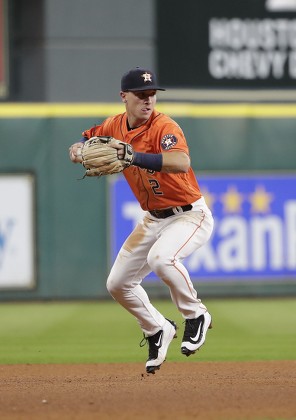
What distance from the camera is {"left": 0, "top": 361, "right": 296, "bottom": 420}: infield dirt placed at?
5.09m

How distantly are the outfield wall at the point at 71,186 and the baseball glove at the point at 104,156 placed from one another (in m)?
6.25

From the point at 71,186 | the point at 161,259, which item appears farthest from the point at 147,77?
the point at 71,186

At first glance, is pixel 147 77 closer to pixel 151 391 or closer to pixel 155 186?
pixel 155 186

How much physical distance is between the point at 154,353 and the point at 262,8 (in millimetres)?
6860

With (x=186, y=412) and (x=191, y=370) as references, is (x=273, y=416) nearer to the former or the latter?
(x=186, y=412)

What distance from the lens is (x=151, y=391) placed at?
5.86 meters

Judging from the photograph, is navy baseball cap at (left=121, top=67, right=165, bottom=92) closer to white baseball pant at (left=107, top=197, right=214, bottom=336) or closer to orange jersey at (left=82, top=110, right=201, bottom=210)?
orange jersey at (left=82, top=110, right=201, bottom=210)

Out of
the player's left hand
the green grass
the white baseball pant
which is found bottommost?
the green grass

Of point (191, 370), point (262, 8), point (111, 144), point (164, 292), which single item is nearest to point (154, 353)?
point (191, 370)

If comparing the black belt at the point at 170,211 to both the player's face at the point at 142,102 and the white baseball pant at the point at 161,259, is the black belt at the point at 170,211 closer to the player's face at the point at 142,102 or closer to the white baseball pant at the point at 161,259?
the white baseball pant at the point at 161,259

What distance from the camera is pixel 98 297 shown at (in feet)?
41.3

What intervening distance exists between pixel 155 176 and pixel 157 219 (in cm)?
36

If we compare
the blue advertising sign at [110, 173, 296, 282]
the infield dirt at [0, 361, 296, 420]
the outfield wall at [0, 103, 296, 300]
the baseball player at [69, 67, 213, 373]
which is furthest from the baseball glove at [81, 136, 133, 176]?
the blue advertising sign at [110, 173, 296, 282]

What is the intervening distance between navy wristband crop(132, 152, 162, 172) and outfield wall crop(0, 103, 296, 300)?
650 cm
